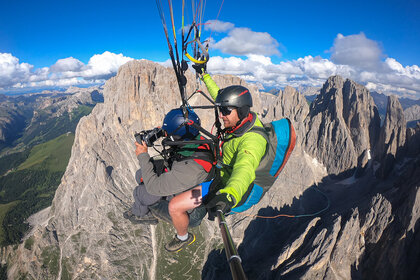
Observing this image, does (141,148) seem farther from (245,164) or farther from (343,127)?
(343,127)

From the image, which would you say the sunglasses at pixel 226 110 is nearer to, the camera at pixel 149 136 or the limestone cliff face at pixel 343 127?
the camera at pixel 149 136

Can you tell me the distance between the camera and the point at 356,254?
142 feet

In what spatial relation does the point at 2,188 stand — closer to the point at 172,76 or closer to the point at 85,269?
the point at 85,269

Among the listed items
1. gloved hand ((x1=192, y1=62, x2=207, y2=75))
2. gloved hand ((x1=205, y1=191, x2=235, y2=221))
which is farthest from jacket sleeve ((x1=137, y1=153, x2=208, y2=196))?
gloved hand ((x1=192, y1=62, x2=207, y2=75))

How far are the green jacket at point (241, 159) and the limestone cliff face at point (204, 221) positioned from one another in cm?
5050

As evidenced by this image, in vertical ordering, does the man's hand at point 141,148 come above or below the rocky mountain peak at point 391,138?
above

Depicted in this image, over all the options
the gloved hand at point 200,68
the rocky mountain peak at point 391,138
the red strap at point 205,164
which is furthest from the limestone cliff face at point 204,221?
the red strap at point 205,164

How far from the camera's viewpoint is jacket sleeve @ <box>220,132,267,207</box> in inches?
149

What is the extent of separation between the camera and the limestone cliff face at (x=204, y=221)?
47594mm

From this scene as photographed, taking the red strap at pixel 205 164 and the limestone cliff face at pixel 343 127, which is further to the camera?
the limestone cliff face at pixel 343 127

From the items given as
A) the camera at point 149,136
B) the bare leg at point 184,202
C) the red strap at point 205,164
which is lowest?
the bare leg at point 184,202

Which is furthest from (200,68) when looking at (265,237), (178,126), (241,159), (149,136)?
(265,237)

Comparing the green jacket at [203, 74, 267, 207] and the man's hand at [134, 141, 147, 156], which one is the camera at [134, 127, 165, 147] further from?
the green jacket at [203, 74, 267, 207]

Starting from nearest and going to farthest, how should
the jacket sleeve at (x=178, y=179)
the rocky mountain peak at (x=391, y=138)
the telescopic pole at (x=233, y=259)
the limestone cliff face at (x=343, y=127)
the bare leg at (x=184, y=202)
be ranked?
the telescopic pole at (x=233, y=259), the jacket sleeve at (x=178, y=179), the bare leg at (x=184, y=202), the rocky mountain peak at (x=391, y=138), the limestone cliff face at (x=343, y=127)
